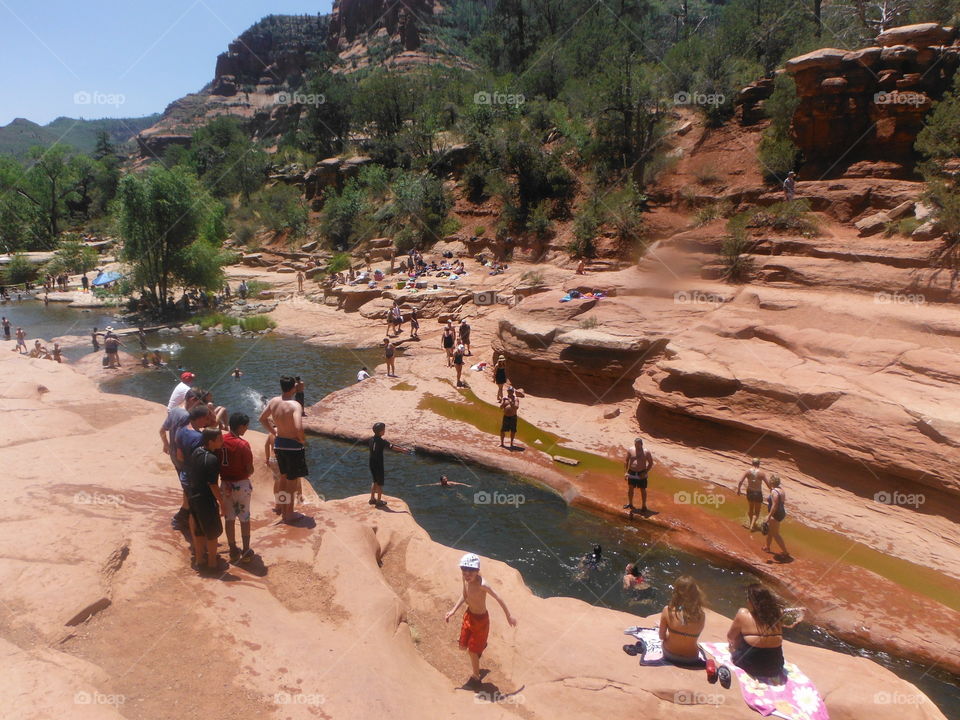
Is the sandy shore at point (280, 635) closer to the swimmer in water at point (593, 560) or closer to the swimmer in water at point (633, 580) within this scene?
the swimmer in water at point (633, 580)

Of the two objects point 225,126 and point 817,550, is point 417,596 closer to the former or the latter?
point 817,550

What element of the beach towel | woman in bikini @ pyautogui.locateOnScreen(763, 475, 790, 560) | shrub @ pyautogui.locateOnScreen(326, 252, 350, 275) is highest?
shrub @ pyautogui.locateOnScreen(326, 252, 350, 275)

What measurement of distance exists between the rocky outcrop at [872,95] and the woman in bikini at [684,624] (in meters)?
22.9

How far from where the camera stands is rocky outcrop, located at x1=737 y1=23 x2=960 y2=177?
21969mm

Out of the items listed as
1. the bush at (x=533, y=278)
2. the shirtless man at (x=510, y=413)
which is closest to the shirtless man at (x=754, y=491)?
the shirtless man at (x=510, y=413)

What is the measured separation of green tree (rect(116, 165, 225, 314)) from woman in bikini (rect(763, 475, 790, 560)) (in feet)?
102

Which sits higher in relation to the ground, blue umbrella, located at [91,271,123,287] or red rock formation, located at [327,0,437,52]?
red rock formation, located at [327,0,437,52]

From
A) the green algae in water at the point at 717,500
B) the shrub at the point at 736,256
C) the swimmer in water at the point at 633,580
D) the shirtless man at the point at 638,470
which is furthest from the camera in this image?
the shrub at the point at 736,256

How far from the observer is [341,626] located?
6082 millimetres

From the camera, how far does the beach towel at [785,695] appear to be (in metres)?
5.34

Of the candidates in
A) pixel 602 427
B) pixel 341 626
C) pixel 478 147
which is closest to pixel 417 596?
pixel 341 626

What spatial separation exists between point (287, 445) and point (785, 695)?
6.39 meters

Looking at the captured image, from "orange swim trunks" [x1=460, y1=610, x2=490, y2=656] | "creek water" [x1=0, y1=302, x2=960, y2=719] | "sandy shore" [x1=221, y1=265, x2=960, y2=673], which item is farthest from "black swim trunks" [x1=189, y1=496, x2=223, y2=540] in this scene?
"sandy shore" [x1=221, y1=265, x2=960, y2=673]

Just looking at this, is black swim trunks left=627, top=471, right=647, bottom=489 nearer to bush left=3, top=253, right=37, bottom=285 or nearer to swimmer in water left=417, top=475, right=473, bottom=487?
swimmer in water left=417, top=475, right=473, bottom=487
